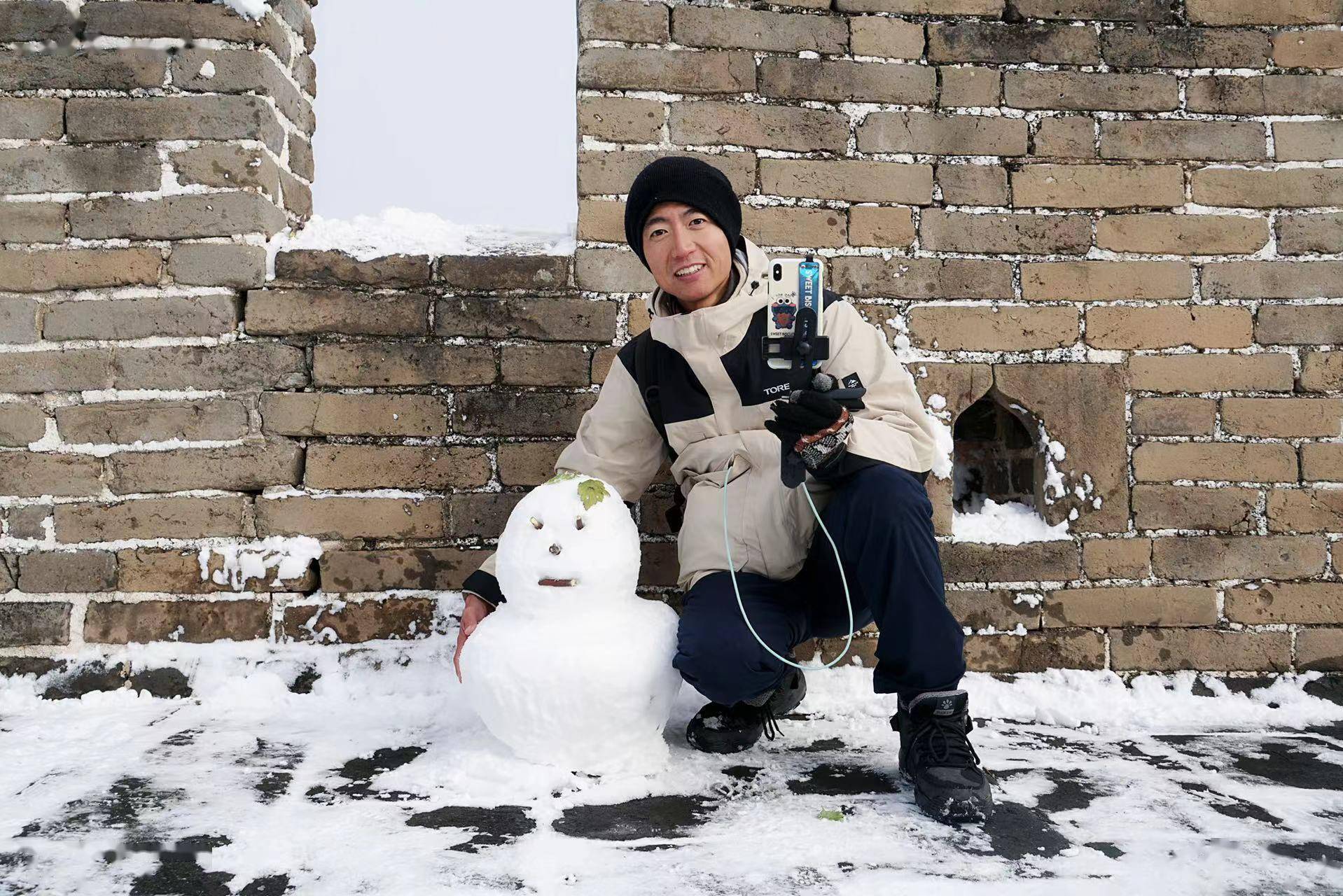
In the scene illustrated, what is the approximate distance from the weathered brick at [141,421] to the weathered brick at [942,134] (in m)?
2.09

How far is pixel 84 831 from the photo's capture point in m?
1.69

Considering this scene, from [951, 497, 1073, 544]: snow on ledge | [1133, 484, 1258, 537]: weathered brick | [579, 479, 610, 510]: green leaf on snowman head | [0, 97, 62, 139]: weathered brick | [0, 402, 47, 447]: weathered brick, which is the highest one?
[0, 97, 62, 139]: weathered brick

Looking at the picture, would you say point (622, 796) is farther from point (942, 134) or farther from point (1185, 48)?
point (1185, 48)

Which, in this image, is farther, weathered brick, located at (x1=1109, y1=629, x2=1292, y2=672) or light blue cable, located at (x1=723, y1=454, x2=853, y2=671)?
weathered brick, located at (x1=1109, y1=629, x2=1292, y2=672)

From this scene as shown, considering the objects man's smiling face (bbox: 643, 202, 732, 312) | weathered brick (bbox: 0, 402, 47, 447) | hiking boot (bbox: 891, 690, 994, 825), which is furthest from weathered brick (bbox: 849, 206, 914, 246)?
weathered brick (bbox: 0, 402, 47, 447)

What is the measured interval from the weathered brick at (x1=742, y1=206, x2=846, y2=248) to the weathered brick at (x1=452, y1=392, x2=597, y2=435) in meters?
0.70

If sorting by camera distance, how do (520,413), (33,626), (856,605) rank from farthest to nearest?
(520,413) → (33,626) → (856,605)

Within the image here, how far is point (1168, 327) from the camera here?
2807 millimetres

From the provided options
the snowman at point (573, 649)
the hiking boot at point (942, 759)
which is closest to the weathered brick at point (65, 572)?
the snowman at point (573, 649)

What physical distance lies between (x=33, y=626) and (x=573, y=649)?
1.74 m

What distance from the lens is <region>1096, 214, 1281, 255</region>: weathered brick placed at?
2830mm

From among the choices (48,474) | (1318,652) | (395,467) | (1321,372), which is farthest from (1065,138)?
(48,474)

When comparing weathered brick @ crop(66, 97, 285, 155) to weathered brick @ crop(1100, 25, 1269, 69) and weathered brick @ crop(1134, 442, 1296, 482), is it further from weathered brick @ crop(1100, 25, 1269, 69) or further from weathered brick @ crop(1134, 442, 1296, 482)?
weathered brick @ crop(1134, 442, 1296, 482)

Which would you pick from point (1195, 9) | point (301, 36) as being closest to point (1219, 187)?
point (1195, 9)
